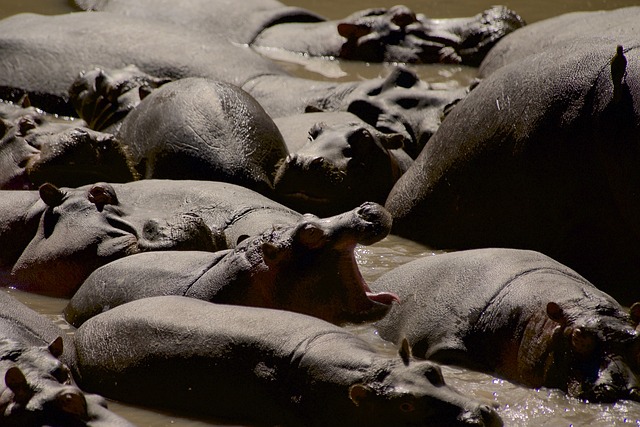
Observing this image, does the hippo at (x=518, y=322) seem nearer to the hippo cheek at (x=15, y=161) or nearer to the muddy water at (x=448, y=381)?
the muddy water at (x=448, y=381)

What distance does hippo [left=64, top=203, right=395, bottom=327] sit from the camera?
478 cm

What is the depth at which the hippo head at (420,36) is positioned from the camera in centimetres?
1033

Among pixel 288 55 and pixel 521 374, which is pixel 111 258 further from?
pixel 288 55

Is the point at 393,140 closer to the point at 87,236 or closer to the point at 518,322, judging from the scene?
the point at 87,236

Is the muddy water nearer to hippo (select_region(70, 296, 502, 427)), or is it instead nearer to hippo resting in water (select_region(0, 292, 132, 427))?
hippo (select_region(70, 296, 502, 427))

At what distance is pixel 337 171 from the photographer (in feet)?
22.0

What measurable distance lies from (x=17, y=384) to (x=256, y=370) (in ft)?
2.73

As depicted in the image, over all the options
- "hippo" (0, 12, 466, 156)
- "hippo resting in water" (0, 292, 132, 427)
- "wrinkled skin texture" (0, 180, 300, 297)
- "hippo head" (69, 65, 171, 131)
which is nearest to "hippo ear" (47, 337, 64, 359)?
"hippo resting in water" (0, 292, 132, 427)

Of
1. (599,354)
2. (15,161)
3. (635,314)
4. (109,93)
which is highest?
(635,314)

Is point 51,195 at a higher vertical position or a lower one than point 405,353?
lower

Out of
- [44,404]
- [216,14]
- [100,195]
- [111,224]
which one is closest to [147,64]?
[216,14]

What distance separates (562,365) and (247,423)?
1.20 m

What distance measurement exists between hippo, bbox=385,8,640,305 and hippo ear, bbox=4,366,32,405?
9.60ft

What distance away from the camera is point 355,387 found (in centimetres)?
375
